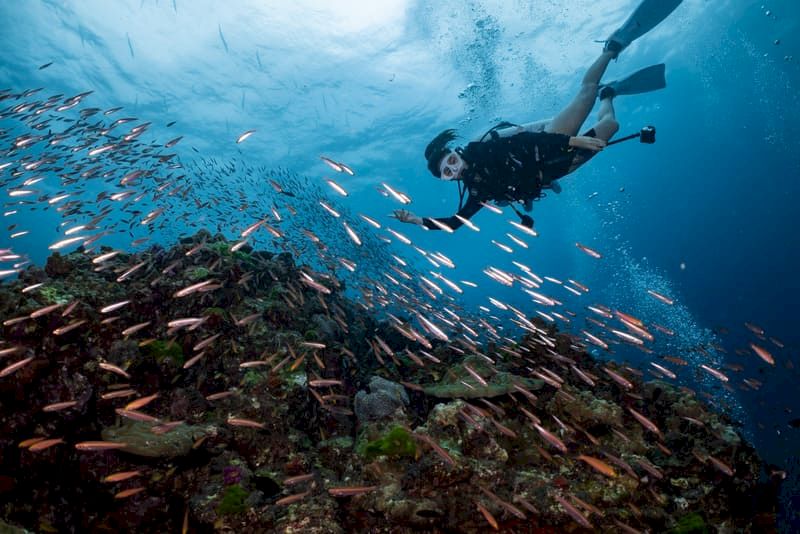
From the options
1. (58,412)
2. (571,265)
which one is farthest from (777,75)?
(571,265)

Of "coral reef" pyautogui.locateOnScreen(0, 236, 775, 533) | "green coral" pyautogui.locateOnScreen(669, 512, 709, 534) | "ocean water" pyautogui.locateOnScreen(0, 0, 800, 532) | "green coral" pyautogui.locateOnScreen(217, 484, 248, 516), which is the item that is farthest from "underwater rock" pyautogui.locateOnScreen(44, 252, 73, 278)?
"green coral" pyautogui.locateOnScreen(669, 512, 709, 534)

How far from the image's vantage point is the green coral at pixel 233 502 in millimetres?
4176

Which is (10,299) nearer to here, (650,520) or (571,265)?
(650,520)

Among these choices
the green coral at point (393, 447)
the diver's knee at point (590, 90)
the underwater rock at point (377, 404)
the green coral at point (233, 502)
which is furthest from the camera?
the diver's knee at point (590, 90)

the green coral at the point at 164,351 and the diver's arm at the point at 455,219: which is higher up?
the diver's arm at the point at 455,219

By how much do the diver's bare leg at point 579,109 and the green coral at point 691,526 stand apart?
6.88 m

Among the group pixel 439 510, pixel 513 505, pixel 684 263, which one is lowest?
pixel 684 263

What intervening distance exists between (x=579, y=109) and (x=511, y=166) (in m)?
2.13

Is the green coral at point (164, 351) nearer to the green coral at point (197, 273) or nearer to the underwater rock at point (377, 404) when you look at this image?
the green coral at point (197, 273)

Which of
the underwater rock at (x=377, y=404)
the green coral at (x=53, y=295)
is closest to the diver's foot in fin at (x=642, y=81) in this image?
the underwater rock at (x=377, y=404)

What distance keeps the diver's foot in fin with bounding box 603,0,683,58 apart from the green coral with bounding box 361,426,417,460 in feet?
32.1

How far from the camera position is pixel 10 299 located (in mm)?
5590

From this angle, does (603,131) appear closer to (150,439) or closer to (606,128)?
(606,128)

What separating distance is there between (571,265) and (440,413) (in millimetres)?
114644
